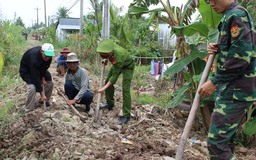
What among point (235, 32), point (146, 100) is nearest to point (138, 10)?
point (146, 100)

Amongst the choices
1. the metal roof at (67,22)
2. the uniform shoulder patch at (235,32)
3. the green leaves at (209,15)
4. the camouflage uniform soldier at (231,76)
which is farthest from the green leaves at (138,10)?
the metal roof at (67,22)

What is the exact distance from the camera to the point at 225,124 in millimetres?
2131

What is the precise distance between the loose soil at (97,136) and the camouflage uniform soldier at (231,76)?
118 cm

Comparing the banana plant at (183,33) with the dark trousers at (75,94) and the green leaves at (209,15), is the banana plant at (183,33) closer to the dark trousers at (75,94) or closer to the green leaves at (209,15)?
the green leaves at (209,15)

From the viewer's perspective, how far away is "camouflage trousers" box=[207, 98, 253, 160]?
2123 millimetres

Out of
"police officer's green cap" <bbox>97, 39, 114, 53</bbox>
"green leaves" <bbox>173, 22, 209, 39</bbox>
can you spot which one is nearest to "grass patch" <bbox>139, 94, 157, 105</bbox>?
"police officer's green cap" <bbox>97, 39, 114, 53</bbox>

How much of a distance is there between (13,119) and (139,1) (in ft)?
9.93

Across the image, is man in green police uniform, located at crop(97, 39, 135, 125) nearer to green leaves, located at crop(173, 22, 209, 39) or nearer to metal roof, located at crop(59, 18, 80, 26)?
green leaves, located at crop(173, 22, 209, 39)

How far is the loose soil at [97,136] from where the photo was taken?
11.0 ft

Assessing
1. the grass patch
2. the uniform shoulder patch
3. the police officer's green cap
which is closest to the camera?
the uniform shoulder patch

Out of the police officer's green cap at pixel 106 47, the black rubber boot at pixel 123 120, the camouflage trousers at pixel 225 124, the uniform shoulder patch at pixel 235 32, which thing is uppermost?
the uniform shoulder patch at pixel 235 32

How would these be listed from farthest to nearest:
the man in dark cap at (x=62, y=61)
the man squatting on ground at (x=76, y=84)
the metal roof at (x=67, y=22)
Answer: the metal roof at (x=67, y=22)
the man in dark cap at (x=62, y=61)
the man squatting on ground at (x=76, y=84)

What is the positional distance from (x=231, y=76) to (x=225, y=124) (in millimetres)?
372

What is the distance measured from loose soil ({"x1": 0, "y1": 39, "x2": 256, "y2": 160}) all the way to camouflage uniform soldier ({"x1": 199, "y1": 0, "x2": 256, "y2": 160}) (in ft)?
3.86
